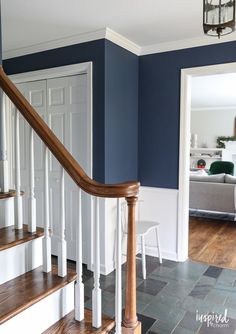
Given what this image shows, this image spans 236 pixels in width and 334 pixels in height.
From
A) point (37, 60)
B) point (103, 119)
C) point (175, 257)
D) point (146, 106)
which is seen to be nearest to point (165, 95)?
point (146, 106)

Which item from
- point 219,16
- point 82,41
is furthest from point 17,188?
point 82,41

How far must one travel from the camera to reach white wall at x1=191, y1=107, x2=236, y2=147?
9.43 metres

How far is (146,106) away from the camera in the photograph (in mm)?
3691

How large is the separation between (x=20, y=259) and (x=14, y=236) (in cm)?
14

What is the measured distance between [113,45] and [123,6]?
0.67 meters

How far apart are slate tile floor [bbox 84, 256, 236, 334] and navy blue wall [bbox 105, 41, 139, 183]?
1096mm

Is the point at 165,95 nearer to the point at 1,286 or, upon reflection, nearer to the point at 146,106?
the point at 146,106

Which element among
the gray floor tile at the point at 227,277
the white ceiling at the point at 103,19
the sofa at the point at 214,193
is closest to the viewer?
the white ceiling at the point at 103,19

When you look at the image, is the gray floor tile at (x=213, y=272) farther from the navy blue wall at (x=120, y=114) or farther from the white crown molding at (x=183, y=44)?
the white crown molding at (x=183, y=44)

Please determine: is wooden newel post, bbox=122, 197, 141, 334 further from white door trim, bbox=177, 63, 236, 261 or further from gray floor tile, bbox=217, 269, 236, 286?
white door trim, bbox=177, 63, 236, 261

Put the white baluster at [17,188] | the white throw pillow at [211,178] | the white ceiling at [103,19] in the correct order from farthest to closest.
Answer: the white throw pillow at [211,178]
the white ceiling at [103,19]
the white baluster at [17,188]

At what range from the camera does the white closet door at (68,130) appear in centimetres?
336

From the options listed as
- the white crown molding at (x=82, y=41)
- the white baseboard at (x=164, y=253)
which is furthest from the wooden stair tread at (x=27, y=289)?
the white crown molding at (x=82, y=41)

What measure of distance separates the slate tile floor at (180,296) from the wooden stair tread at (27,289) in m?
1.00
